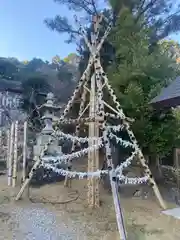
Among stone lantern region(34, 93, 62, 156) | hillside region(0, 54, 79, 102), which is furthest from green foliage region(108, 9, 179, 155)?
hillside region(0, 54, 79, 102)

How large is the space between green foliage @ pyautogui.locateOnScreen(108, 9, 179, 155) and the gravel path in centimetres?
282

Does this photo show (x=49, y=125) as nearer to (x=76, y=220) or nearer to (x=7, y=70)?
(x=76, y=220)

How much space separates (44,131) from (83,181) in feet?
5.56

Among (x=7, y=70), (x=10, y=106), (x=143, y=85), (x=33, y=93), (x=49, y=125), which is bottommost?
(x=49, y=125)

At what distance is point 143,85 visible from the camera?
570 cm

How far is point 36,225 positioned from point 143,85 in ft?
13.0

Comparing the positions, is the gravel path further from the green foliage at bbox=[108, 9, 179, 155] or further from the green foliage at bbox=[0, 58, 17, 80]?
the green foliage at bbox=[0, 58, 17, 80]

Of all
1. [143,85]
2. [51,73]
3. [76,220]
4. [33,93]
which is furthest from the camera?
[51,73]

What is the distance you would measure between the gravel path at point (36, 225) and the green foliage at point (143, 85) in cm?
282

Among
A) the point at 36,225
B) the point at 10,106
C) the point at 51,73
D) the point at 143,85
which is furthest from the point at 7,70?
the point at 36,225

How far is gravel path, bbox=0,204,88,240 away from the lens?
3.06 m

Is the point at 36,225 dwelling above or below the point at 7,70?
below

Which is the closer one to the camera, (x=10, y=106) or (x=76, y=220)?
(x=76, y=220)

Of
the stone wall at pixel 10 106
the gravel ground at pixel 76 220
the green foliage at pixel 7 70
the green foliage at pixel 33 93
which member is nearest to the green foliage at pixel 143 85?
the gravel ground at pixel 76 220
